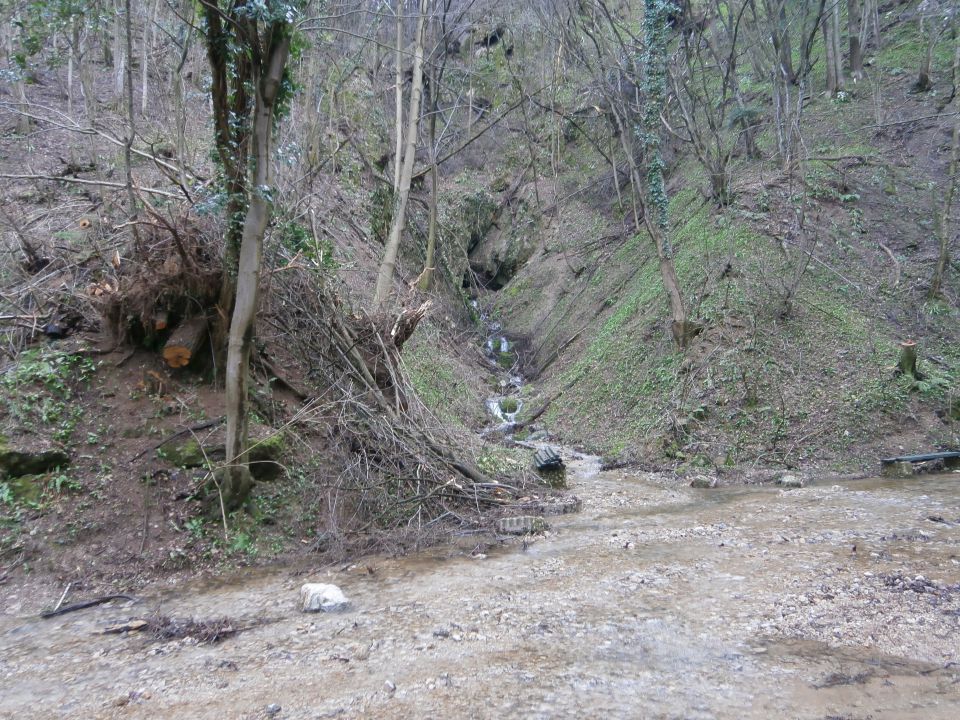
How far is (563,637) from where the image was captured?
4777mm

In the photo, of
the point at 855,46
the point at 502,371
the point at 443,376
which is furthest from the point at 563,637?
the point at 855,46

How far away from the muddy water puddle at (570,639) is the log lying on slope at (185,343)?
309 centimetres

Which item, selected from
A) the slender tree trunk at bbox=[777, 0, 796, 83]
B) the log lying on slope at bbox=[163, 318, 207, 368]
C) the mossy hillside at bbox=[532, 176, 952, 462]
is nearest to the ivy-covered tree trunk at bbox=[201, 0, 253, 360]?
the log lying on slope at bbox=[163, 318, 207, 368]

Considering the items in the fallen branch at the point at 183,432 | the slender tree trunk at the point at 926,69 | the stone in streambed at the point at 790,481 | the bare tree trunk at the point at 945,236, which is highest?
the slender tree trunk at the point at 926,69

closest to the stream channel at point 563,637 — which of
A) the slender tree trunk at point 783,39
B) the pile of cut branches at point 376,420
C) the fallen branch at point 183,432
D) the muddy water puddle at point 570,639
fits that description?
the muddy water puddle at point 570,639

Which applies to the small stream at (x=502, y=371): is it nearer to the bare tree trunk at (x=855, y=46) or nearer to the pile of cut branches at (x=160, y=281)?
the pile of cut branches at (x=160, y=281)

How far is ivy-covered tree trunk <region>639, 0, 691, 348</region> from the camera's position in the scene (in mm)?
14852

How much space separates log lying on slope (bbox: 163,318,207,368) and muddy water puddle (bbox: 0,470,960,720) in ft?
10.1

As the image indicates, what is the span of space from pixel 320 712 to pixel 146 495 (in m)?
4.31

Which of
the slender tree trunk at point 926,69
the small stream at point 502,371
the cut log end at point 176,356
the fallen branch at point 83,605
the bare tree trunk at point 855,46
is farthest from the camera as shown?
the bare tree trunk at point 855,46

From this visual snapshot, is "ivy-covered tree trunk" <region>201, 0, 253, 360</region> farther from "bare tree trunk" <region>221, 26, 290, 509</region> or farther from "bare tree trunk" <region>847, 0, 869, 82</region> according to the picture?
"bare tree trunk" <region>847, 0, 869, 82</region>

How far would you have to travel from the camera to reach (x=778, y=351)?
1322 centimetres

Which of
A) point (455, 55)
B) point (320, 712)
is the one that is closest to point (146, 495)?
point (320, 712)

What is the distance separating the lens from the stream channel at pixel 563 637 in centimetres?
386
